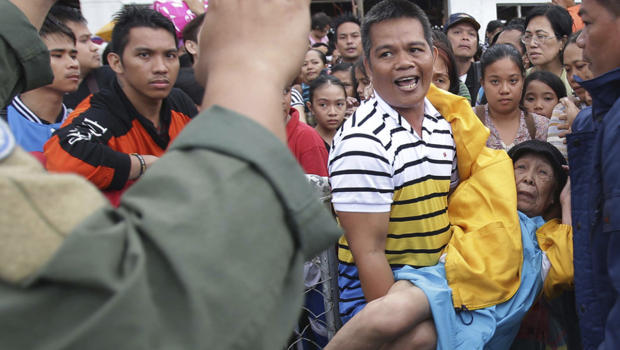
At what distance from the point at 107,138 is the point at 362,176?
136cm

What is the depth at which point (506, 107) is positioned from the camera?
11.7 ft

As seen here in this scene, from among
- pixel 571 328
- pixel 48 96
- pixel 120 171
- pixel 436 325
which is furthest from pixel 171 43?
pixel 571 328

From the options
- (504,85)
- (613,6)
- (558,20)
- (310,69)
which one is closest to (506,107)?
(504,85)

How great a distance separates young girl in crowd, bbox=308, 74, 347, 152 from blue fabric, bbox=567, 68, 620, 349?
2.67m

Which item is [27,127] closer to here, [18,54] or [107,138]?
[107,138]

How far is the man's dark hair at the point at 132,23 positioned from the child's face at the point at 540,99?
2670 millimetres

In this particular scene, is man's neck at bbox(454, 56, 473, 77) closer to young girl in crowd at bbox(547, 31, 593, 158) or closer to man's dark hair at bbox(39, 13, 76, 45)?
young girl in crowd at bbox(547, 31, 593, 158)

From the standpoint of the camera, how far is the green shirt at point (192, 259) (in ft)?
1.44

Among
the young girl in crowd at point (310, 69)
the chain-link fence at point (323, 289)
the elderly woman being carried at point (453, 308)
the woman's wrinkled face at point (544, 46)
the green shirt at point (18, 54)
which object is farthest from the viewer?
the young girl in crowd at point (310, 69)

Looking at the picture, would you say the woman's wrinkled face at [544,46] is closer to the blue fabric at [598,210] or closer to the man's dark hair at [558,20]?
the man's dark hair at [558,20]

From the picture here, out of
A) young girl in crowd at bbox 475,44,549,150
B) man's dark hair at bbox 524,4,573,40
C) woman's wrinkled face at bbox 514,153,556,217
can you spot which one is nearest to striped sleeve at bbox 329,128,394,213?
woman's wrinkled face at bbox 514,153,556,217

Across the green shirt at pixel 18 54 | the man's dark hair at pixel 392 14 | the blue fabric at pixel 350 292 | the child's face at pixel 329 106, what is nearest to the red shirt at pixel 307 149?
the man's dark hair at pixel 392 14

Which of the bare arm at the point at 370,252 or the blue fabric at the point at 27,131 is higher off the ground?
the blue fabric at the point at 27,131

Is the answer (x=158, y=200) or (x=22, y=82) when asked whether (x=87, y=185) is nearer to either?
(x=158, y=200)
